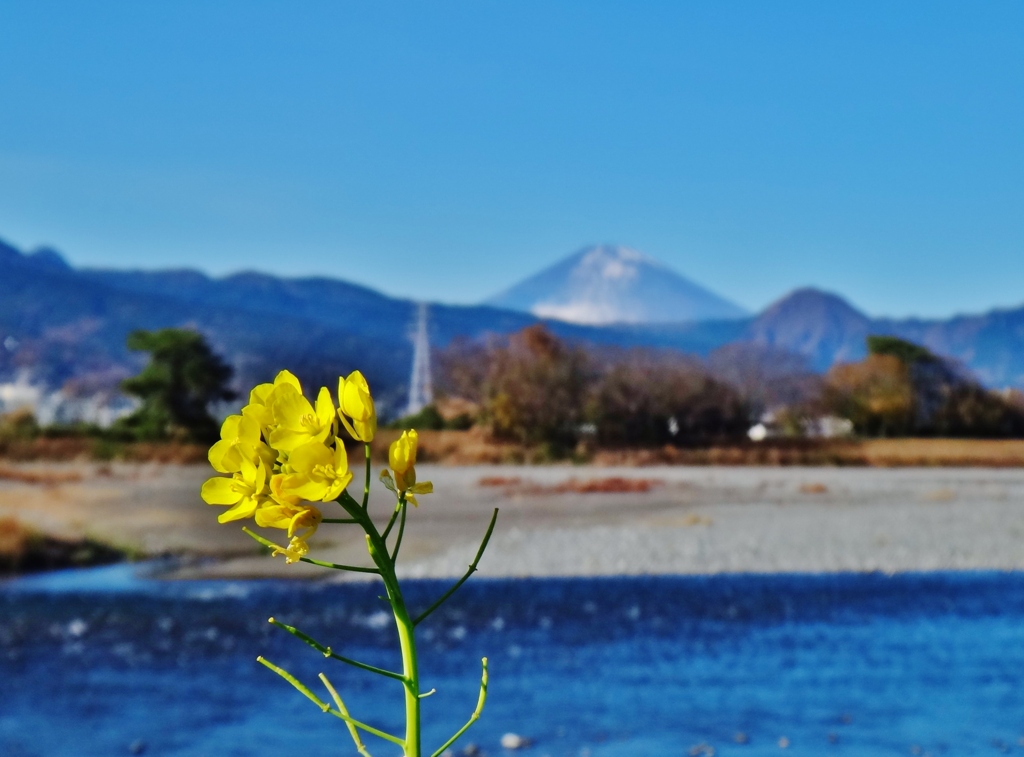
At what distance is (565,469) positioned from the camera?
214 inches

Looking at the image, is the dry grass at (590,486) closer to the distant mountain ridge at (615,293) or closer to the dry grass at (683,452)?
the dry grass at (683,452)

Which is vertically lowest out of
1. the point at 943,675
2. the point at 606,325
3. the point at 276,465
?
the point at 943,675

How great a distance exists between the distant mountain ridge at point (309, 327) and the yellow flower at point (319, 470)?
4.97 m

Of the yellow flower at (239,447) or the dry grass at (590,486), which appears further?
the dry grass at (590,486)

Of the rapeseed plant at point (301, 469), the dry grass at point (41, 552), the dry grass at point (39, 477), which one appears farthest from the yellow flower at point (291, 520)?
the dry grass at point (41, 552)

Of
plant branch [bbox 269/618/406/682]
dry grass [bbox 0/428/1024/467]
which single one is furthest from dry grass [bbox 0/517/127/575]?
plant branch [bbox 269/618/406/682]

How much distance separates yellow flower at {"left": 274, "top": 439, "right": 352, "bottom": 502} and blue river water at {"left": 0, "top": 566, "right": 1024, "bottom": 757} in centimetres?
307

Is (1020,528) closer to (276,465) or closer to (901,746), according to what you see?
(901,746)

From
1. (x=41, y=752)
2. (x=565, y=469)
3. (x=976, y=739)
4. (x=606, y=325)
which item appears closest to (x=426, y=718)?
(x=41, y=752)

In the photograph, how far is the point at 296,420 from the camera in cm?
22

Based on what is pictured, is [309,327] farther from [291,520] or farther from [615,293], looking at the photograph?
[291,520]

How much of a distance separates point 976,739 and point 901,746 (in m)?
0.28

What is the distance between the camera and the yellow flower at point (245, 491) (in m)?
0.23

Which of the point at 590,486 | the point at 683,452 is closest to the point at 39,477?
the point at 590,486
